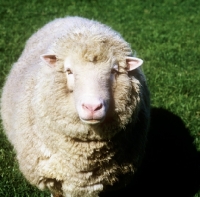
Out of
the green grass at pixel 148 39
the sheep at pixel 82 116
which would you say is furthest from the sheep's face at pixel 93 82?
the green grass at pixel 148 39

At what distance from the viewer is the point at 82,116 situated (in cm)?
255

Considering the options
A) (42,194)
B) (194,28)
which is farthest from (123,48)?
(194,28)

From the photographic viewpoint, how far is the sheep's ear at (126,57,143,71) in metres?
2.91

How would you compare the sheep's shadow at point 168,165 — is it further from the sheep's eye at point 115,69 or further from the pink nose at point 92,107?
the pink nose at point 92,107

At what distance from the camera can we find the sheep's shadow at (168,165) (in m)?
4.14

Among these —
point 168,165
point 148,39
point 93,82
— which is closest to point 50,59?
point 93,82

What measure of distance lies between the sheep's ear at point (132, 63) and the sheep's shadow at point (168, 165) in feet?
5.05

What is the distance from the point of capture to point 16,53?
7.30 metres

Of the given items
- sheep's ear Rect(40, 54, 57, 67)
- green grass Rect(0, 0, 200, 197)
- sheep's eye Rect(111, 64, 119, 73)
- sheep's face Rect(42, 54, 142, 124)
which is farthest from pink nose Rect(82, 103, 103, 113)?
green grass Rect(0, 0, 200, 197)

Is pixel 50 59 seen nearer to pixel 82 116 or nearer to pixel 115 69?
pixel 115 69

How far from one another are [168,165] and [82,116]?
223 centimetres

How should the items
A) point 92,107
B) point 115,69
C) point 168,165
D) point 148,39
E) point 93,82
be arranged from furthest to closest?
point 148,39
point 168,165
point 115,69
point 93,82
point 92,107

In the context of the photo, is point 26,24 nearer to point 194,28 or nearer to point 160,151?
point 194,28

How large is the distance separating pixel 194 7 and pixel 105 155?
10486 millimetres
